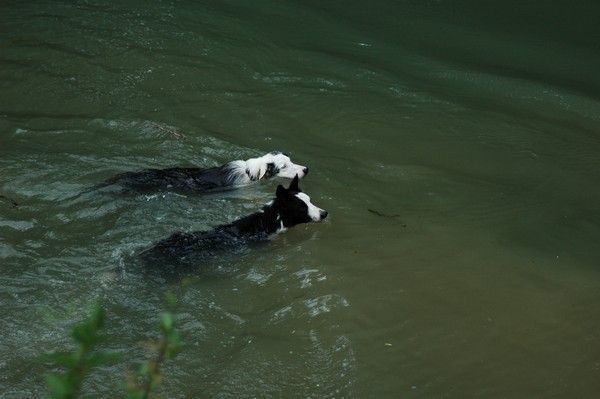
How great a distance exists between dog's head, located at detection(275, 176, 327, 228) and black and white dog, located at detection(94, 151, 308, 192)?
2.15 ft

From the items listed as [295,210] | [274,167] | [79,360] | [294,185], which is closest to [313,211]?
[295,210]

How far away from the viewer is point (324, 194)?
7883 millimetres

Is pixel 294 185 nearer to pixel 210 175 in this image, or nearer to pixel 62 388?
pixel 210 175

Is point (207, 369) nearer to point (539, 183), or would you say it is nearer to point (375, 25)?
point (539, 183)

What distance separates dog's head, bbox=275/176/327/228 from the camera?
7.11m

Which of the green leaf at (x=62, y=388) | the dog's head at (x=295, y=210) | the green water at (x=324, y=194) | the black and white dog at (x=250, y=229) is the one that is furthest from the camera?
the dog's head at (x=295, y=210)

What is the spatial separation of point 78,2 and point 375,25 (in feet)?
17.4

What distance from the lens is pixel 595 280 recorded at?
6328 millimetres

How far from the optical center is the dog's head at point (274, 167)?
790cm

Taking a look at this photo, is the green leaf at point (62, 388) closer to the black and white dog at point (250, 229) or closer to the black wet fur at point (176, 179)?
the black and white dog at point (250, 229)

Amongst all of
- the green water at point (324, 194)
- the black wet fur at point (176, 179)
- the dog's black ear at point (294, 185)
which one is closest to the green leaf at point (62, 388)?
the green water at point (324, 194)

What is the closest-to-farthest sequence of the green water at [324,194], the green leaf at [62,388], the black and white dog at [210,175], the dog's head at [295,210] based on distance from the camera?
the green leaf at [62,388] < the green water at [324,194] < the dog's head at [295,210] < the black and white dog at [210,175]

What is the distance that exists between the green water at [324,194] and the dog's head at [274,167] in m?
0.26

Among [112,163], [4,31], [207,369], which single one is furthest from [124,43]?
[207,369]
